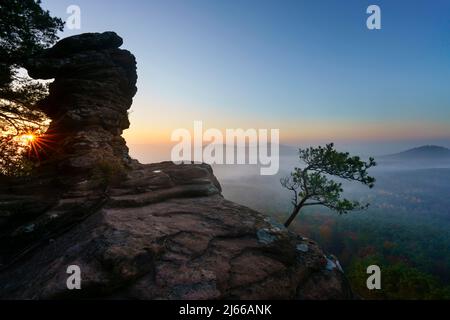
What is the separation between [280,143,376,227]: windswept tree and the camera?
2312 cm

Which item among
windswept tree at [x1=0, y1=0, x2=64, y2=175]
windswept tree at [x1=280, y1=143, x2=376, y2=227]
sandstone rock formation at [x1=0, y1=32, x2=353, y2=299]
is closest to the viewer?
sandstone rock formation at [x1=0, y1=32, x2=353, y2=299]

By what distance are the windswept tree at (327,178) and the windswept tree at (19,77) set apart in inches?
830

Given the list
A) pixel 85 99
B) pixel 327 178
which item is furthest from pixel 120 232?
pixel 327 178

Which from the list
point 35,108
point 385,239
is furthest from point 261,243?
point 385,239

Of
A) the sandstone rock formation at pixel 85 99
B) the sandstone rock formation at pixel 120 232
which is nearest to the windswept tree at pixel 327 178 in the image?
the sandstone rock formation at pixel 120 232

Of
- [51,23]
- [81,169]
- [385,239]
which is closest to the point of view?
[81,169]

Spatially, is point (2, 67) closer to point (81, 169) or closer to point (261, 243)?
point (81, 169)

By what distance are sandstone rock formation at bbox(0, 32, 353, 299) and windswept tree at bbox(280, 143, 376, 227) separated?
1252cm

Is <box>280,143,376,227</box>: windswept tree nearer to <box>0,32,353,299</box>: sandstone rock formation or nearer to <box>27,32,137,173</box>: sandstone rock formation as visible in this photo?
<box>0,32,353,299</box>: sandstone rock formation

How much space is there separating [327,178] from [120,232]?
823 inches

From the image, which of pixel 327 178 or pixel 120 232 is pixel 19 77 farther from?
pixel 327 178

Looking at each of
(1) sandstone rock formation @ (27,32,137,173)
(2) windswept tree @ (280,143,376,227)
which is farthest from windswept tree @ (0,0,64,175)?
(2) windswept tree @ (280,143,376,227)

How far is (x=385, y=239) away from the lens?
452 feet
